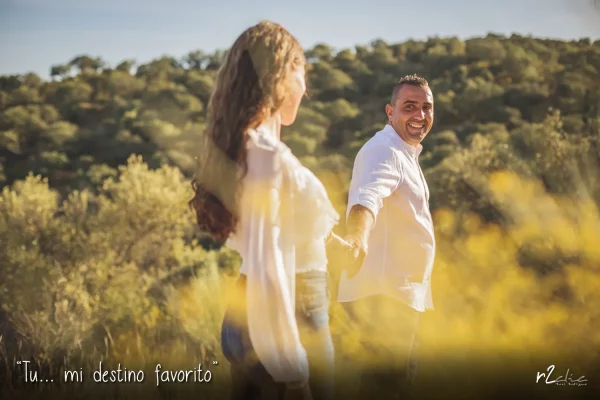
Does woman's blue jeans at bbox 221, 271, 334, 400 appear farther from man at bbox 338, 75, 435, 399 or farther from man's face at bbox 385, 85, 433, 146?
man's face at bbox 385, 85, 433, 146

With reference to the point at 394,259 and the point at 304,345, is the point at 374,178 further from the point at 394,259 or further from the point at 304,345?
the point at 304,345

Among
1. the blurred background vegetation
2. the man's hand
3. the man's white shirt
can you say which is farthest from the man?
the blurred background vegetation

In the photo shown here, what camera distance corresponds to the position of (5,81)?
31.4ft

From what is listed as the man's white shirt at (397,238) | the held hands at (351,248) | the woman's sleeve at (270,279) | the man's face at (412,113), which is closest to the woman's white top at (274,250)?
the woman's sleeve at (270,279)

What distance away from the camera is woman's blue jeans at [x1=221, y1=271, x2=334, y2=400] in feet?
6.68

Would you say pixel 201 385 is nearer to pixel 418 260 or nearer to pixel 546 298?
pixel 418 260

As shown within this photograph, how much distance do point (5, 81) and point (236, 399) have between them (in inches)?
338

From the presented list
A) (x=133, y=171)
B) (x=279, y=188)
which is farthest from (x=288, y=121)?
(x=133, y=171)

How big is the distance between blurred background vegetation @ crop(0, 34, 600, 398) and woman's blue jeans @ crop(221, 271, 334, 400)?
77.0 inches

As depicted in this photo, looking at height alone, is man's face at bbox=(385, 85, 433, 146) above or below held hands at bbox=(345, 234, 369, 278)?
above

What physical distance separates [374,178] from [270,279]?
2.66ft

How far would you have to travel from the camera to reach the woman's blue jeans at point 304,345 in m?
2.04

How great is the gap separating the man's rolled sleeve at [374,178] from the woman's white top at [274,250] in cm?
56

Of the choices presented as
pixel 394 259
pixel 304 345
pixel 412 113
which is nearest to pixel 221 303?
pixel 394 259
